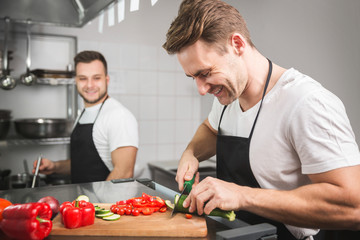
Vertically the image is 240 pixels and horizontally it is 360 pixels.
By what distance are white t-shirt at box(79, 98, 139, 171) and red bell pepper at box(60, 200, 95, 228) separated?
90 centimetres

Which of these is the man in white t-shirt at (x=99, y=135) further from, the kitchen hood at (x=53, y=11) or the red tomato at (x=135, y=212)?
the red tomato at (x=135, y=212)

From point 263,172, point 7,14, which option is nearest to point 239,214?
point 263,172

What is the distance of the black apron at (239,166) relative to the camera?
106cm

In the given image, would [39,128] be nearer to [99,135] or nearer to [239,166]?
[99,135]

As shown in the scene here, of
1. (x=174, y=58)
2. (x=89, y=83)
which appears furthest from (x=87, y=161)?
(x=174, y=58)

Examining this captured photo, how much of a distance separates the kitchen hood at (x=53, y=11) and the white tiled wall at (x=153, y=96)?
24.0 inches

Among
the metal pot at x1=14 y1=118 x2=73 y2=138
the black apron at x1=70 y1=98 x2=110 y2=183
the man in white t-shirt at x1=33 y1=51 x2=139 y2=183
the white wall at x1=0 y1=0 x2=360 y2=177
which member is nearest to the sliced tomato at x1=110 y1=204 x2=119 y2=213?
the man in white t-shirt at x1=33 y1=51 x2=139 y2=183

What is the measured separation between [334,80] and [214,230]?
1.38 metres

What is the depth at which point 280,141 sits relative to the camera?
40.8 inches

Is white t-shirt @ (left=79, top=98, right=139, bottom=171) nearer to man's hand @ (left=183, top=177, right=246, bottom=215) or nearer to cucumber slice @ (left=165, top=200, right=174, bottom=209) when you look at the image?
cucumber slice @ (left=165, top=200, right=174, bottom=209)

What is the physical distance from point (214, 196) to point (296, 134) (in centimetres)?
29

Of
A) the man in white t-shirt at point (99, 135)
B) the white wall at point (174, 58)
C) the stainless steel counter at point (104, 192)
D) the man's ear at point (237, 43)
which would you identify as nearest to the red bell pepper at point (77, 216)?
the stainless steel counter at point (104, 192)

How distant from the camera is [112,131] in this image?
1.88 metres

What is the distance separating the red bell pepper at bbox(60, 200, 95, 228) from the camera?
0.90m
